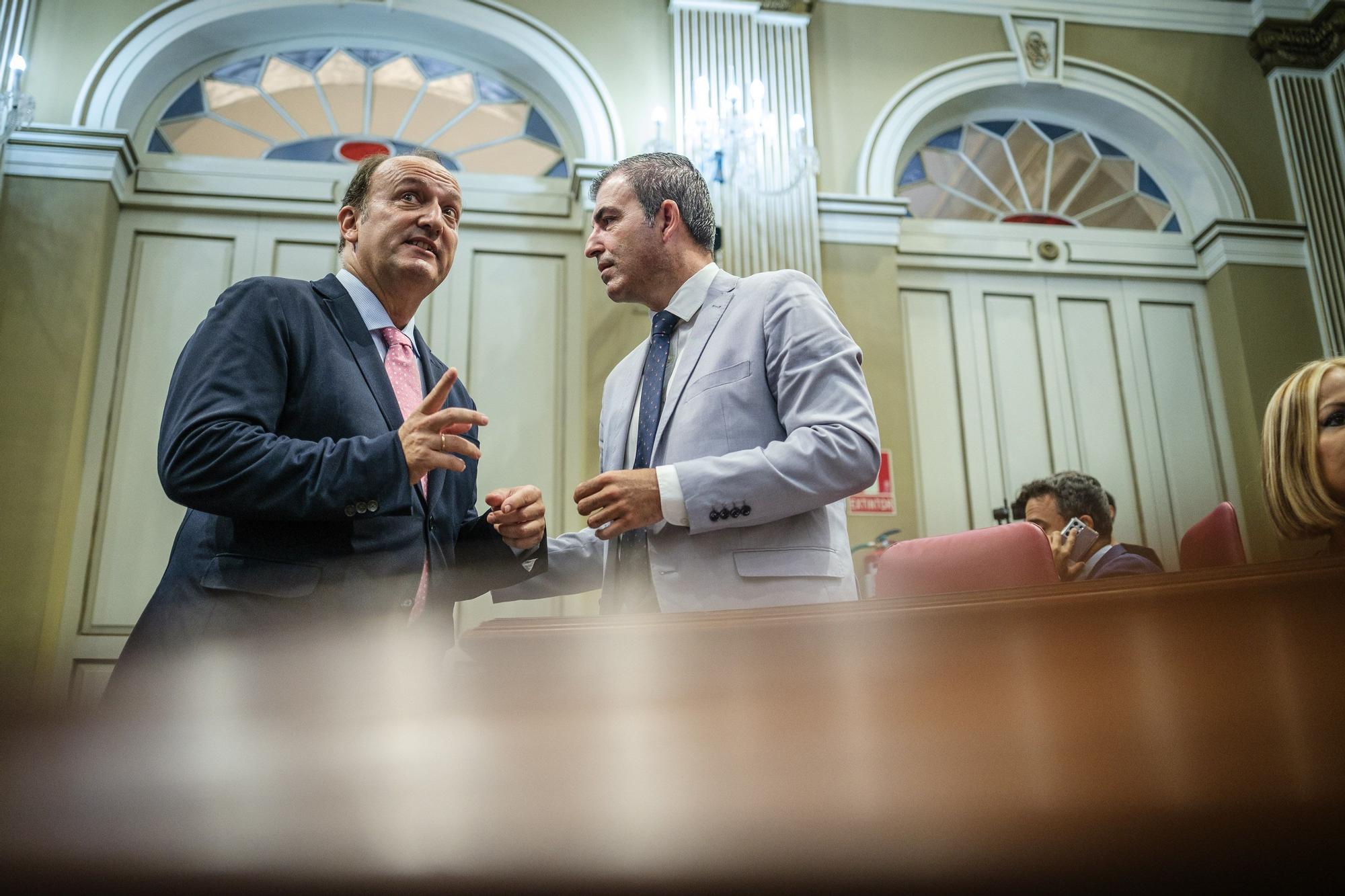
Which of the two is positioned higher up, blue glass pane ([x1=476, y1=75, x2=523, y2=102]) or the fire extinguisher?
blue glass pane ([x1=476, y1=75, x2=523, y2=102])

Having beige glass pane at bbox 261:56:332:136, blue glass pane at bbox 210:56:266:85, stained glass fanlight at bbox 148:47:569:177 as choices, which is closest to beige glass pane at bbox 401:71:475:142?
stained glass fanlight at bbox 148:47:569:177

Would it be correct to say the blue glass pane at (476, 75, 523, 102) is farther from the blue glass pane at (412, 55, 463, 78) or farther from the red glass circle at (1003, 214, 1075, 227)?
the red glass circle at (1003, 214, 1075, 227)

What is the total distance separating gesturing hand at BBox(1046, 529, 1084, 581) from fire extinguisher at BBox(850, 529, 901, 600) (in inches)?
32.2

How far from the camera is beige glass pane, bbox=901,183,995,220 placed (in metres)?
5.28

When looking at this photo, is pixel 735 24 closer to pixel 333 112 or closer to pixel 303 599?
pixel 333 112

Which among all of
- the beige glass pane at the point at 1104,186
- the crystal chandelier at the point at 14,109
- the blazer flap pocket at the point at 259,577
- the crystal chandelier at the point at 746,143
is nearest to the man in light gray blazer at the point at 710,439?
the blazer flap pocket at the point at 259,577

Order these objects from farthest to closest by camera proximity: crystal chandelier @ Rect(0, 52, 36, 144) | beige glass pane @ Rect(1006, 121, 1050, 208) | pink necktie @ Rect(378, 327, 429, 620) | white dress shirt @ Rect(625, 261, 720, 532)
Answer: beige glass pane @ Rect(1006, 121, 1050, 208) → crystal chandelier @ Rect(0, 52, 36, 144) → white dress shirt @ Rect(625, 261, 720, 532) → pink necktie @ Rect(378, 327, 429, 620)

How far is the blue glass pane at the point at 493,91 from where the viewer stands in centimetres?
502

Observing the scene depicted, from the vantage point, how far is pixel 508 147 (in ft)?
16.3

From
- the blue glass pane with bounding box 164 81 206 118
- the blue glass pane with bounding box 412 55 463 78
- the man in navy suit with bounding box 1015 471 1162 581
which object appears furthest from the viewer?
the blue glass pane with bounding box 412 55 463 78

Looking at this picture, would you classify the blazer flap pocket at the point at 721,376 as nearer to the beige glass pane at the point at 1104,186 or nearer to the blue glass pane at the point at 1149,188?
the beige glass pane at the point at 1104,186

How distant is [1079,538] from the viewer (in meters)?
3.23

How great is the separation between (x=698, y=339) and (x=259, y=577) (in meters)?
0.83

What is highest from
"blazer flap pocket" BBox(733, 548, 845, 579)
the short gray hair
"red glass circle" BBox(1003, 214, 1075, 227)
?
"red glass circle" BBox(1003, 214, 1075, 227)
